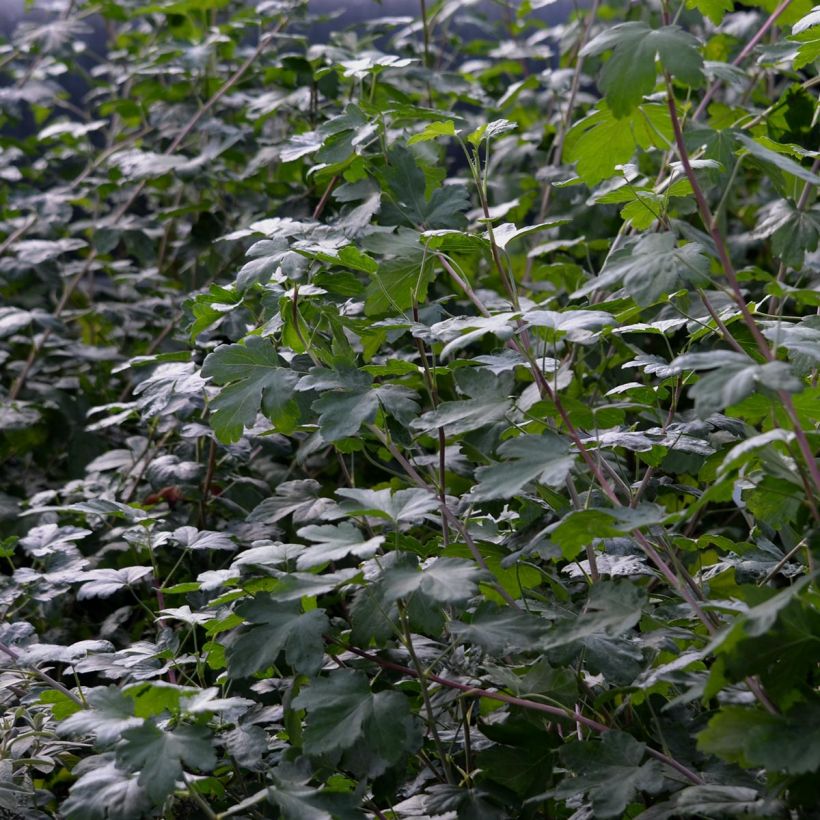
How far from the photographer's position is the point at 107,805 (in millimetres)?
847

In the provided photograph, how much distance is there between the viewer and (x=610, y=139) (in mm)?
1070

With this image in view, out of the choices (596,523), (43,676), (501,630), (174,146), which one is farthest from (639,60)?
(174,146)

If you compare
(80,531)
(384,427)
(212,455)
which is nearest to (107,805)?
(384,427)

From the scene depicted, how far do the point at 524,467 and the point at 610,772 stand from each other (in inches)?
10.4

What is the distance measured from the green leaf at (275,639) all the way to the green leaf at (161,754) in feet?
0.25

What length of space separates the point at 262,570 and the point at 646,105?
633 mm

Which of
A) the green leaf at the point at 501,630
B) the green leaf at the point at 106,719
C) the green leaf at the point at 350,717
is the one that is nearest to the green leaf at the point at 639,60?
the green leaf at the point at 501,630

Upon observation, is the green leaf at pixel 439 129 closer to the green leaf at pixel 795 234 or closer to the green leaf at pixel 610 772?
the green leaf at pixel 795 234

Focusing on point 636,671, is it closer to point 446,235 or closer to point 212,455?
point 446,235

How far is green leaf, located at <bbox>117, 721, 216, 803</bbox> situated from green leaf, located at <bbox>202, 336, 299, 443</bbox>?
305 millimetres

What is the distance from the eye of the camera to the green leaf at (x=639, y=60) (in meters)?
0.84

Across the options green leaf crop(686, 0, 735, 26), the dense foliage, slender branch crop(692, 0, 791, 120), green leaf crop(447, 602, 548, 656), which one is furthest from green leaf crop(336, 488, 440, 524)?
slender branch crop(692, 0, 791, 120)

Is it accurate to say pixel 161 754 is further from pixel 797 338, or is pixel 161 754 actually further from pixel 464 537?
pixel 797 338

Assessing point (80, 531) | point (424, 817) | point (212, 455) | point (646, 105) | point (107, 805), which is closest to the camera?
point (107, 805)
